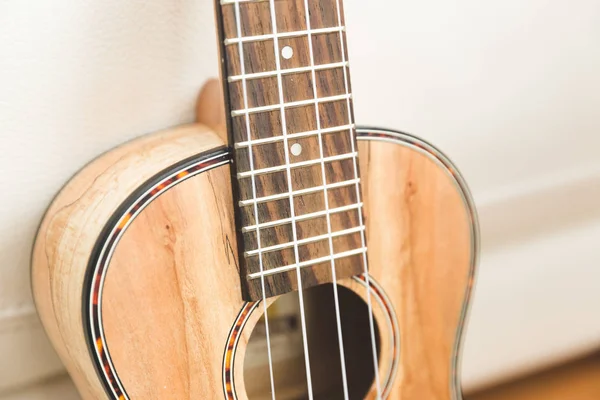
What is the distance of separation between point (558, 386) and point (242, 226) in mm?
781

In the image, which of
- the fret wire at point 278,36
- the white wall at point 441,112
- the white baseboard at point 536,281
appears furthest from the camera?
the white baseboard at point 536,281

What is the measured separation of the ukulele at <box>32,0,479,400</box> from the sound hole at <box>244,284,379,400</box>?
0.12ft

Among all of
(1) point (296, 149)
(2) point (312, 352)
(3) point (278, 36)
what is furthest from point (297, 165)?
(2) point (312, 352)

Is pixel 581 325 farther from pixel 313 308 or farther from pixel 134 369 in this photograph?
pixel 134 369

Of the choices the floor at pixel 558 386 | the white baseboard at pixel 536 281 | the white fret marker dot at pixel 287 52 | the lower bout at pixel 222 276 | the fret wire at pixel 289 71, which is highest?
the white fret marker dot at pixel 287 52

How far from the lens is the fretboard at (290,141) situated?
1.71 ft

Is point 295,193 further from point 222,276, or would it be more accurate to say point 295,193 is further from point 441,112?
point 441,112

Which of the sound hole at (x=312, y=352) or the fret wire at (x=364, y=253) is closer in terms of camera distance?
the fret wire at (x=364, y=253)

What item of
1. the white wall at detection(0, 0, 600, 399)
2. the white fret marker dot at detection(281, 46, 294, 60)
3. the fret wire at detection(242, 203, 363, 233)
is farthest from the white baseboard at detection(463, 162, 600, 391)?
the white fret marker dot at detection(281, 46, 294, 60)

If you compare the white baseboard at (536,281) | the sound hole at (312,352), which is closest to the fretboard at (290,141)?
the sound hole at (312,352)

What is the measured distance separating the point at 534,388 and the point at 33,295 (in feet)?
2.76

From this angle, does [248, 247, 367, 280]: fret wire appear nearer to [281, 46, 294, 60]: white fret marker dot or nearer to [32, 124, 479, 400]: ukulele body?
[32, 124, 479, 400]: ukulele body

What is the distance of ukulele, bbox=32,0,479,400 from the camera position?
20.4 inches

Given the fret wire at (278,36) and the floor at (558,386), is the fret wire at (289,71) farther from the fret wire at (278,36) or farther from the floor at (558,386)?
the floor at (558,386)
